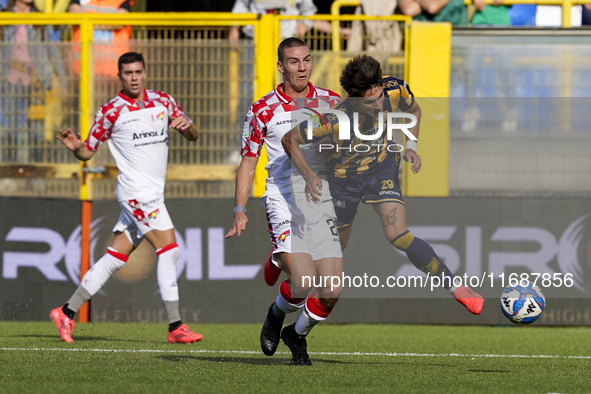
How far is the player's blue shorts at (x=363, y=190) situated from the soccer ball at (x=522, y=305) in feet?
3.35

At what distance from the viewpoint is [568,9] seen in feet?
31.1

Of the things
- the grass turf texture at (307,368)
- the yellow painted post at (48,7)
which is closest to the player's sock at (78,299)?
the grass turf texture at (307,368)

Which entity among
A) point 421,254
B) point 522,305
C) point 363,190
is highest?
point 363,190

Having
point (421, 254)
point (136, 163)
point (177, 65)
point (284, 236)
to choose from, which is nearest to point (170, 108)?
point (136, 163)

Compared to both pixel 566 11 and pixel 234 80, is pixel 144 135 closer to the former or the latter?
pixel 234 80

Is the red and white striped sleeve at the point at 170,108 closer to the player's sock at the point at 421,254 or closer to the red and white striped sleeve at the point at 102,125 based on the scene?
the red and white striped sleeve at the point at 102,125

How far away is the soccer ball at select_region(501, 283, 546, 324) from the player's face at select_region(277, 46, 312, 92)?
197 cm

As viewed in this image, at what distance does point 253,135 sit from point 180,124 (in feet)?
6.26

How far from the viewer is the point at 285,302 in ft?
19.6

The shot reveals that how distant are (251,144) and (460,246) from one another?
11.5 feet

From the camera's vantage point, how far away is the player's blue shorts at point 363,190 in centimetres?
606

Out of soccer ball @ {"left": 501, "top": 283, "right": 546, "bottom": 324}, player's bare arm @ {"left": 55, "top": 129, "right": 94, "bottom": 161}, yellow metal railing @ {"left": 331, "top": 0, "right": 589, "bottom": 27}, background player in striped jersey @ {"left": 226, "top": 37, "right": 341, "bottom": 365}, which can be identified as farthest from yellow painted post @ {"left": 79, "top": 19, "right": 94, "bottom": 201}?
soccer ball @ {"left": 501, "top": 283, "right": 546, "bottom": 324}

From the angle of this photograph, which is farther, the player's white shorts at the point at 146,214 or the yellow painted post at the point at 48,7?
the yellow painted post at the point at 48,7

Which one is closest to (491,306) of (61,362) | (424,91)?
(424,91)
